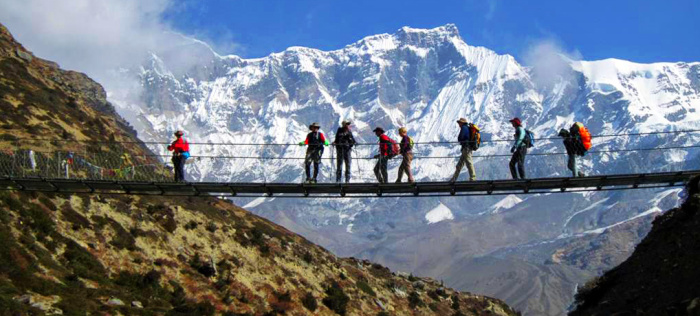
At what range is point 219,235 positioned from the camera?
5028cm

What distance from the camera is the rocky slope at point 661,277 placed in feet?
64.4

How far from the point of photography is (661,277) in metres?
22.2

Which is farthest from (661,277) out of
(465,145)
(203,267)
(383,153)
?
(203,267)

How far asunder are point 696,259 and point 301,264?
114ft

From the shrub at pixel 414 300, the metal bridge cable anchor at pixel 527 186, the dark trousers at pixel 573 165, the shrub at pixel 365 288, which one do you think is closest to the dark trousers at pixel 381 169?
the metal bridge cable anchor at pixel 527 186

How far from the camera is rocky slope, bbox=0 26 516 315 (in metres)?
30.5

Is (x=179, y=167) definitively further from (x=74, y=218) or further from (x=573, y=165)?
(x=74, y=218)

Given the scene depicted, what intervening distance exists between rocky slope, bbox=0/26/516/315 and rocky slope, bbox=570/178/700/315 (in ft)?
52.8

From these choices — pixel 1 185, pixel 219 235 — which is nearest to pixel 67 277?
pixel 1 185

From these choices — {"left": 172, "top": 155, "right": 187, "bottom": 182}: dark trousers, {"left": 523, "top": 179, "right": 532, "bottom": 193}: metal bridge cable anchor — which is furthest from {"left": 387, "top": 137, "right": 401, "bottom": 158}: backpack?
{"left": 172, "top": 155, "right": 187, "bottom": 182}: dark trousers

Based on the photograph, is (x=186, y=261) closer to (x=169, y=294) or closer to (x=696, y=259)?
(x=169, y=294)

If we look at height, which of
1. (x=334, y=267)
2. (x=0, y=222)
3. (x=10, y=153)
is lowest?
(x=334, y=267)

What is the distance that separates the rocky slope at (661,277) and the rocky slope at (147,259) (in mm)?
16106

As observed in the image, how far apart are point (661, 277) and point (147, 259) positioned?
82.7 ft
